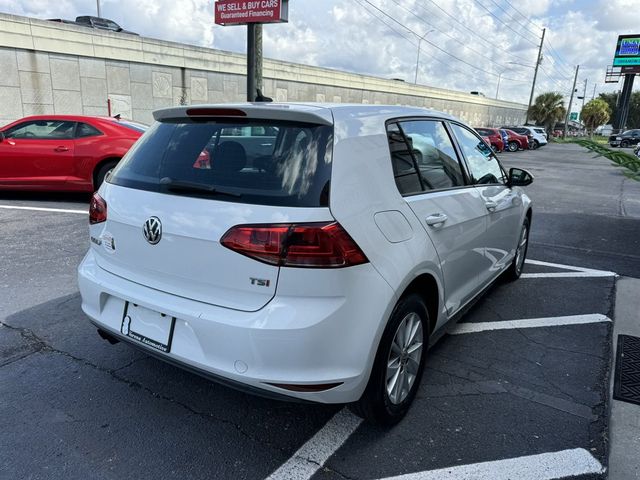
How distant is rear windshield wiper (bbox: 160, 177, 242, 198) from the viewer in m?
2.36

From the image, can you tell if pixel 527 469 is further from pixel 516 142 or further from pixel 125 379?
pixel 516 142

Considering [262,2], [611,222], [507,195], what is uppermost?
[262,2]

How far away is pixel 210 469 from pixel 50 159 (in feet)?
24.6

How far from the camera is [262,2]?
16.2 m

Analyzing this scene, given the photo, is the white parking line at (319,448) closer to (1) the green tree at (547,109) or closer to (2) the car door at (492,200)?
(2) the car door at (492,200)

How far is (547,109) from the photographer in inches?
2525

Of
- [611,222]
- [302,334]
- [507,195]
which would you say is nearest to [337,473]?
[302,334]

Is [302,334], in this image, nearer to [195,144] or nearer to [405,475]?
[405,475]

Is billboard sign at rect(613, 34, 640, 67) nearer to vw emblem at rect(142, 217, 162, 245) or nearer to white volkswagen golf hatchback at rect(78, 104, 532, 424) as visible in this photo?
white volkswagen golf hatchback at rect(78, 104, 532, 424)

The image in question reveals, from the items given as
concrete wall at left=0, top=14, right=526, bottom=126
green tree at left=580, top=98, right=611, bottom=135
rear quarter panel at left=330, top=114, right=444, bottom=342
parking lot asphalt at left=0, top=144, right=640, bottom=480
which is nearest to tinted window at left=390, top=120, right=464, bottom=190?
rear quarter panel at left=330, top=114, right=444, bottom=342

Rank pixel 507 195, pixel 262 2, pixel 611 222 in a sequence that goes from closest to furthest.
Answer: pixel 507 195 < pixel 611 222 < pixel 262 2

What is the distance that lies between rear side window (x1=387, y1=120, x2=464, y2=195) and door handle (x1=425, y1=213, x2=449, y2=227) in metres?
0.17

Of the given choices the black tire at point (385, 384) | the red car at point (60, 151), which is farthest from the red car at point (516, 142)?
the black tire at point (385, 384)

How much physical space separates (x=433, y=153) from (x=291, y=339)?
1730 mm
